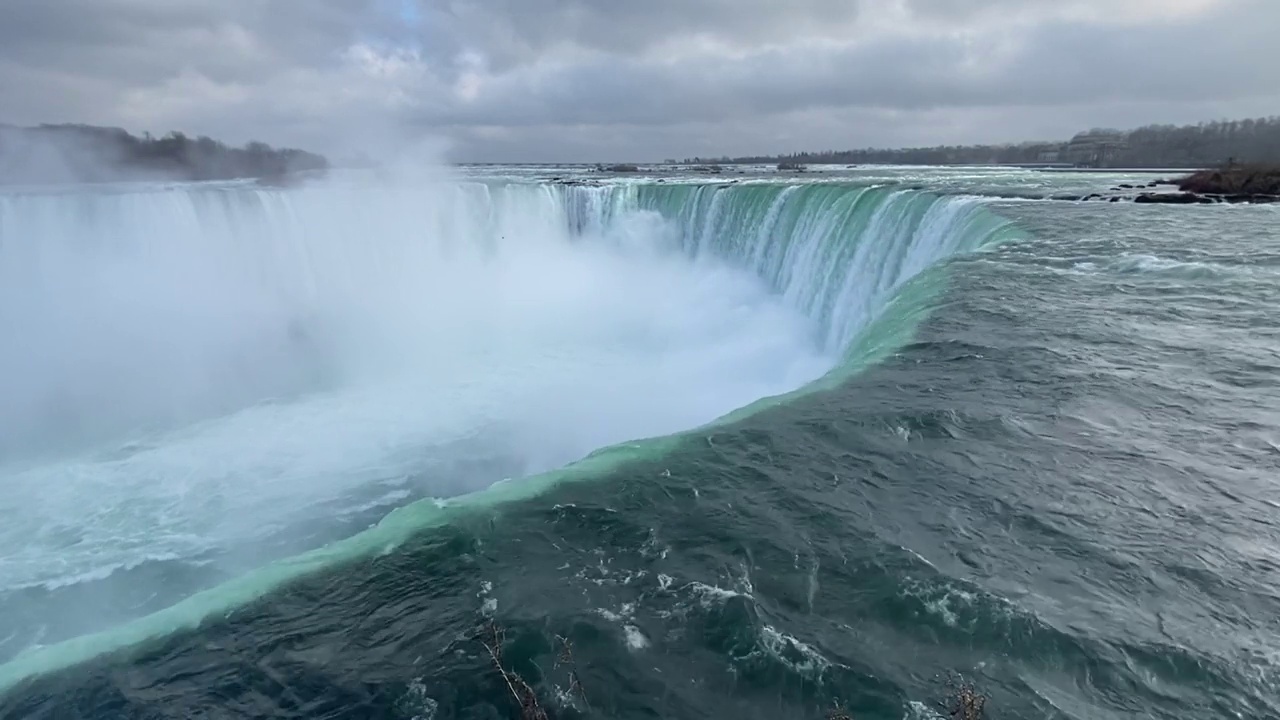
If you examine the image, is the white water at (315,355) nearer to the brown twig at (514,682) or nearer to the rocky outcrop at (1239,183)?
the brown twig at (514,682)

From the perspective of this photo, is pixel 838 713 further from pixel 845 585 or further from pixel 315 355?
pixel 315 355

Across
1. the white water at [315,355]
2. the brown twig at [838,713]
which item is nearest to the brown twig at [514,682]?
the brown twig at [838,713]

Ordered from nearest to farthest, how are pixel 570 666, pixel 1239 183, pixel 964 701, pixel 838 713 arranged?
pixel 964 701 → pixel 838 713 → pixel 570 666 → pixel 1239 183

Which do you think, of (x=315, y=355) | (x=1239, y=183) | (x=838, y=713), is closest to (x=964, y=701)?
(x=838, y=713)

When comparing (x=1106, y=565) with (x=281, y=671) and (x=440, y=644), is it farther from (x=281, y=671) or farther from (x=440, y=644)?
(x=281, y=671)

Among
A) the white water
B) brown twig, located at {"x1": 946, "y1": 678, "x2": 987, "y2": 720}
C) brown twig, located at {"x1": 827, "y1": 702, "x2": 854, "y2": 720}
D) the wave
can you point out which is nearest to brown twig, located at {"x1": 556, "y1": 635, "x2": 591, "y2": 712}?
brown twig, located at {"x1": 827, "y1": 702, "x2": 854, "y2": 720}

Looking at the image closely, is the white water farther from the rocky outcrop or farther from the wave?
the rocky outcrop
